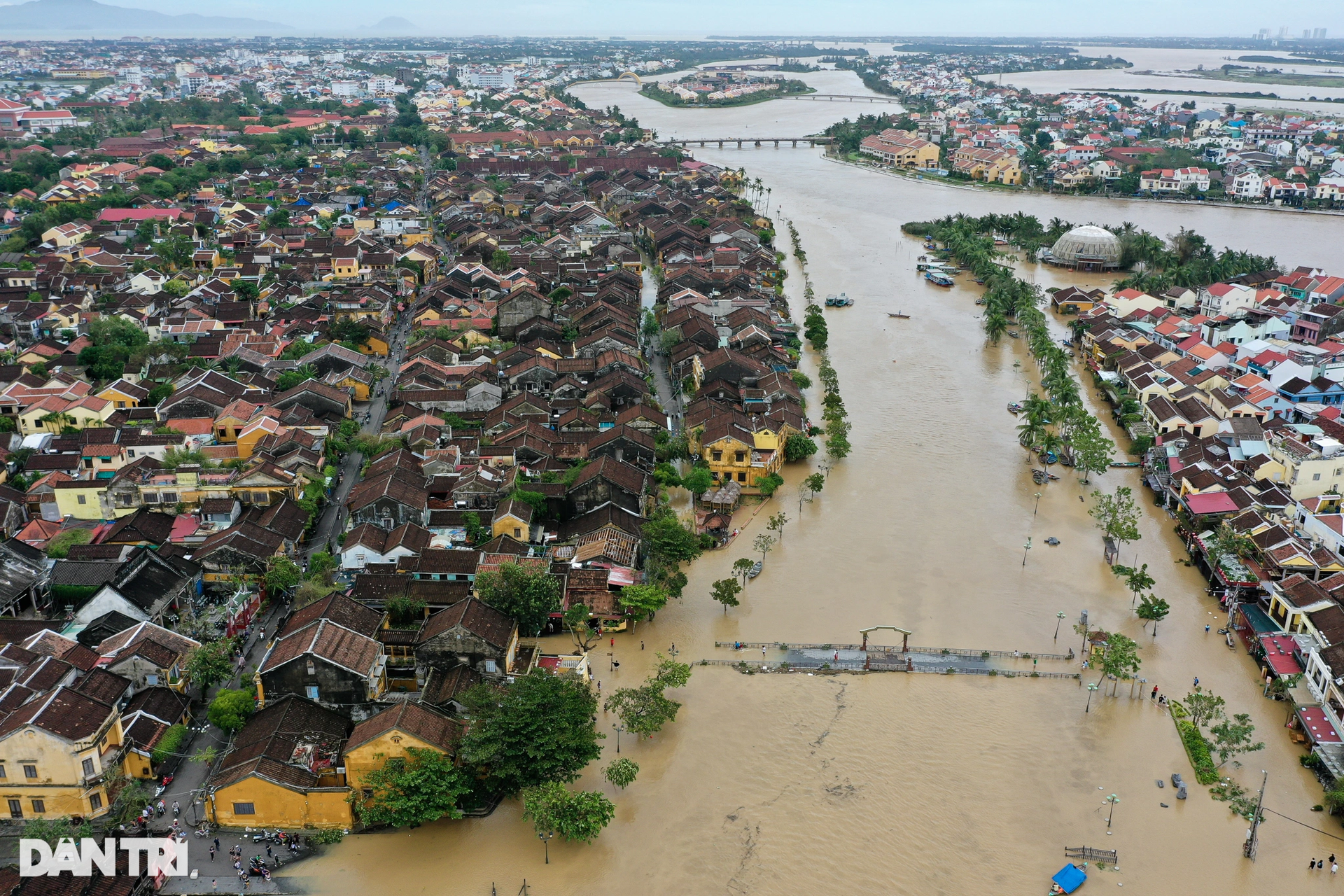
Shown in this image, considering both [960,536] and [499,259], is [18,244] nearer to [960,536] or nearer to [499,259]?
[499,259]

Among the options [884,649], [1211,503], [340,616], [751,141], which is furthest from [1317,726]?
[751,141]

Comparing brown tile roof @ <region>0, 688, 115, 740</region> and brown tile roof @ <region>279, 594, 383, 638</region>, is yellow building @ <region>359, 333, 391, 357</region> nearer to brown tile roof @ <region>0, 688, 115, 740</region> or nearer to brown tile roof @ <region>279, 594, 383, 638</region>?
brown tile roof @ <region>279, 594, 383, 638</region>

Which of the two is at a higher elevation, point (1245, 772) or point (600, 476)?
point (600, 476)

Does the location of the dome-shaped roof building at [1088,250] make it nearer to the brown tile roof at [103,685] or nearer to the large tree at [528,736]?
the large tree at [528,736]

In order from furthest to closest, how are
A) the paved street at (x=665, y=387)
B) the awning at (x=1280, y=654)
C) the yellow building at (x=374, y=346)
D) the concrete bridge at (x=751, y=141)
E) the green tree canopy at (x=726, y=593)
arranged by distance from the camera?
1. the concrete bridge at (x=751, y=141)
2. the yellow building at (x=374, y=346)
3. the paved street at (x=665, y=387)
4. the green tree canopy at (x=726, y=593)
5. the awning at (x=1280, y=654)

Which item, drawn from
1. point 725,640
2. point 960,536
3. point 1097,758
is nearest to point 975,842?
point 1097,758

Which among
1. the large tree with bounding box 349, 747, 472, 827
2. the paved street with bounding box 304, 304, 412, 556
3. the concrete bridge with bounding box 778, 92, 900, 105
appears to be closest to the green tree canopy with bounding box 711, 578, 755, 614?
the large tree with bounding box 349, 747, 472, 827

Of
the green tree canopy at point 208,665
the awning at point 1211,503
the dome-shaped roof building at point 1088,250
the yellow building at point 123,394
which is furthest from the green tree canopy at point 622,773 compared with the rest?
the dome-shaped roof building at point 1088,250
